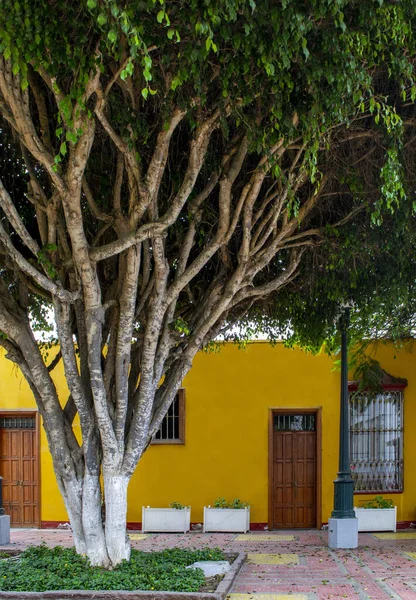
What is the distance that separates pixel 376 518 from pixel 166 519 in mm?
4130

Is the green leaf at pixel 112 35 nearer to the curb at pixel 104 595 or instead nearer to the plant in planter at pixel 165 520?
the curb at pixel 104 595

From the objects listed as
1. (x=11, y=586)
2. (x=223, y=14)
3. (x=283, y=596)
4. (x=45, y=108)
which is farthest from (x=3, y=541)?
(x=223, y=14)

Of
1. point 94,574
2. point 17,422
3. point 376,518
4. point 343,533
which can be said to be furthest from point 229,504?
point 94,574

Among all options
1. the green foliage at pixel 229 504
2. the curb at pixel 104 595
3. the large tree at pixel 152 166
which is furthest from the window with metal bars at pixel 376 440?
the curb at pixel 104 595

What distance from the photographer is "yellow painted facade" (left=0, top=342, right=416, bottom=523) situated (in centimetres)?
1486

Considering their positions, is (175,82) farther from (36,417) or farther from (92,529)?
(36,417)

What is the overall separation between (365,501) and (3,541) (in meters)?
7.10

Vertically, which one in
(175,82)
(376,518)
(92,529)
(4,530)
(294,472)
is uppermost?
(175,82)

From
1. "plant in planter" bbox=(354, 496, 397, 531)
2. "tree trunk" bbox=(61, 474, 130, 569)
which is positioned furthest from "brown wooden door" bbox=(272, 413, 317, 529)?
"tree trunk" bbox=(61, 474, 130, 569)

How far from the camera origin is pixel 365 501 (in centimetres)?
1477

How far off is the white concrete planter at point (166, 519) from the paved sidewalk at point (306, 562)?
0.84 feet

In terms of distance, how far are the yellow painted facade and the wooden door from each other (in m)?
0.27

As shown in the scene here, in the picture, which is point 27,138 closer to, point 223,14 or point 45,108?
point 45,108

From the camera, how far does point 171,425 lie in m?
15.2
